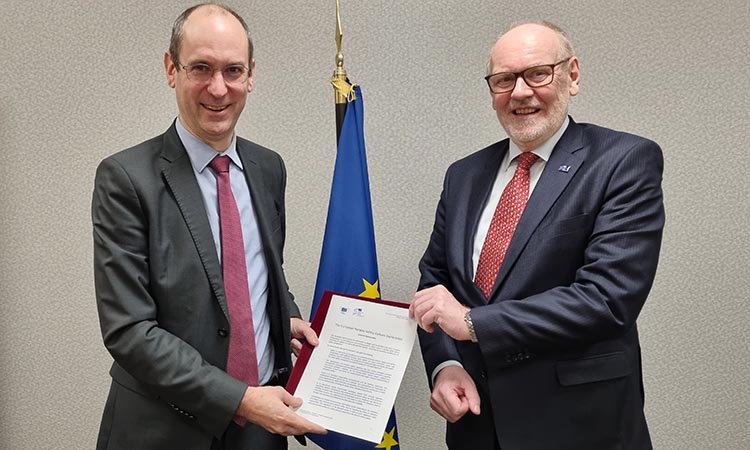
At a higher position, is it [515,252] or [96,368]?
[515,252]

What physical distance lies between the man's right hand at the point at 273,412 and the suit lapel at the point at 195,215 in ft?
0.70

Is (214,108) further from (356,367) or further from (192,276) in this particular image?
(356,367)

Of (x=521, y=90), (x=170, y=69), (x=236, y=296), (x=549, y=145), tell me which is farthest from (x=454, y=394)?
(x=170, y=69)

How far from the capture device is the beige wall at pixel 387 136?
8.82ft

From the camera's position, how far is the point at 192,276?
159 cm

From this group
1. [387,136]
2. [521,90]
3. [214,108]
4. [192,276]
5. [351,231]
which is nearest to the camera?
[192,276]

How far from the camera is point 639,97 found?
2.71 m

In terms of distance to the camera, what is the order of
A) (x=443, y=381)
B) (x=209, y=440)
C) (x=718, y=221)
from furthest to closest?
(x=718, y=221), (x=443, y=381), (x=209, y=440)

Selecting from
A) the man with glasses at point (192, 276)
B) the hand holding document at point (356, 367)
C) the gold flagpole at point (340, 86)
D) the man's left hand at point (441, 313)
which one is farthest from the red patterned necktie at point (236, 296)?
the gold flagpole at point (340, 86)

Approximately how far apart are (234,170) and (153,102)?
117cm

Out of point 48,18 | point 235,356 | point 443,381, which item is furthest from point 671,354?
point 48,18

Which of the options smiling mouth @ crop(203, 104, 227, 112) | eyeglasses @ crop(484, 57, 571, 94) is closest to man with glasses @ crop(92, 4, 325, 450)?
smiling mouth @ crop(203, 104, 227, 112)

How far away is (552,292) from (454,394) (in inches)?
15.2

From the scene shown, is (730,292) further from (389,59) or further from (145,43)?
(145,43)
